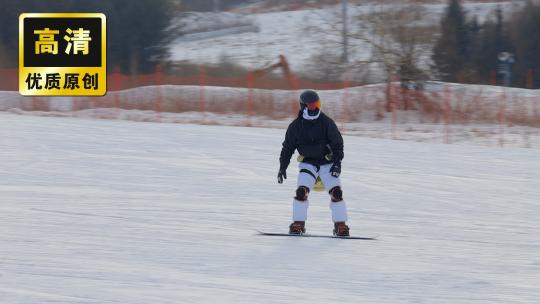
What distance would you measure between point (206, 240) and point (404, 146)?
13.2m

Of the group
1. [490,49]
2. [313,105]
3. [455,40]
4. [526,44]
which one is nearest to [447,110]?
[455,40]

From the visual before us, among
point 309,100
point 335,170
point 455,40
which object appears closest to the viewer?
point 309,100

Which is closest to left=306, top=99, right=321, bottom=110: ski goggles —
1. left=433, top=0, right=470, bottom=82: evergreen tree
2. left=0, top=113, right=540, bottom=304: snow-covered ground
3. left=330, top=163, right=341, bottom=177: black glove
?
left=330, top=163, right=341, bottom=177: black glove

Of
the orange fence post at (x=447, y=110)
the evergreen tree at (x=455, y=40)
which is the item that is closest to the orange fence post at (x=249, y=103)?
the orange fence post at (x=447, y=110)

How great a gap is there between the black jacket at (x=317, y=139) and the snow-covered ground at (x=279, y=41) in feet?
112

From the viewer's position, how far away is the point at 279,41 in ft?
198

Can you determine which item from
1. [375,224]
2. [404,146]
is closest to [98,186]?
[375,224]

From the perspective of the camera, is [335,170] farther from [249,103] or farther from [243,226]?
[249,103]

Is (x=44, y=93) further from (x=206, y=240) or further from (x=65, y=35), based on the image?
(x=206, y=240)

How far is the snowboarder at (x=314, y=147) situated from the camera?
10.4 meters

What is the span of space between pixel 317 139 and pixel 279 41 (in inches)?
1975

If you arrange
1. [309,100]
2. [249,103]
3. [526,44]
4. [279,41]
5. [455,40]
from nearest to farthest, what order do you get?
[309,100] < [249,103] < [526,44] < [455,40] < [279,41]

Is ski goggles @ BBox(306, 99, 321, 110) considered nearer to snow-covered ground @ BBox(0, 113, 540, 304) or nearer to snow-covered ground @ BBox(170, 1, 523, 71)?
snow-covered ground @ BBox(0, 113, 540, 304)

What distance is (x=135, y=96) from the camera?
33.7 metres
